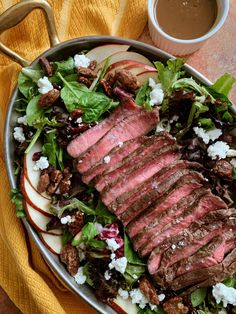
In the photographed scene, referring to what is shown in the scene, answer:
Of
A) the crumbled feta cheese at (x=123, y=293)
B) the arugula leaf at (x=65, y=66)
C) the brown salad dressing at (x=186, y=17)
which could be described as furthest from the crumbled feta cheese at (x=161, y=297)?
the brown salad dressing at (x=186, y=17)

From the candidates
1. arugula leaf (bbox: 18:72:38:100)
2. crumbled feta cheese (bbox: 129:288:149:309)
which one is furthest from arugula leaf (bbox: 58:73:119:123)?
crumbled feta cheese (bbox: 129:288:149:309)

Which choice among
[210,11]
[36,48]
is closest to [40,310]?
[36,48]

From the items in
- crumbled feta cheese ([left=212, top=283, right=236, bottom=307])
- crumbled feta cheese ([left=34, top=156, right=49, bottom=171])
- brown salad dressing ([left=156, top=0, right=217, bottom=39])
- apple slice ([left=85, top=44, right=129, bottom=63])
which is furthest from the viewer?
brown salad dressing ([left=156, top=0, right=217, bottom=39])

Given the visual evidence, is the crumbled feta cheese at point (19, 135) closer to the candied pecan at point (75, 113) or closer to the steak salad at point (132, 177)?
the steak salad at point (132, 177)

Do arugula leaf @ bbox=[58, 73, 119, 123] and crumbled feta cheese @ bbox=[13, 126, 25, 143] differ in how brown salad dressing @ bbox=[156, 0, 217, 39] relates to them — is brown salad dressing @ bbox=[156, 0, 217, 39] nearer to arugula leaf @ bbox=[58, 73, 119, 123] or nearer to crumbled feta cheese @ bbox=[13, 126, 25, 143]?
arugula leaf @ bbox=[58, 73, 119, 123]

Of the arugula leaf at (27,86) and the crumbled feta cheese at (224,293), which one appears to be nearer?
the crumbled feta cheese at (224,293)

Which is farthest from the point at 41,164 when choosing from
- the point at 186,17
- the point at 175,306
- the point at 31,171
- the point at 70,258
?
the point at 186,17

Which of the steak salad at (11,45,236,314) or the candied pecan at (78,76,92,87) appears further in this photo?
the candied pecan at (78,76,92,87)

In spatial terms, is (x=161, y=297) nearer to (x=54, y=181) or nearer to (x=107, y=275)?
(x=107, y=275)
